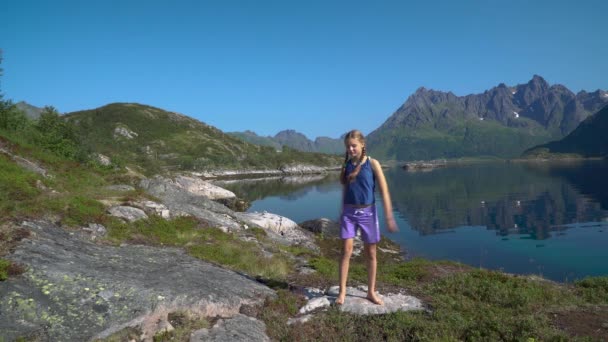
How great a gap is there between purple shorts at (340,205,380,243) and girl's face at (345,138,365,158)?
1.25 meters

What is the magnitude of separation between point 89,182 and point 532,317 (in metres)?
26.1

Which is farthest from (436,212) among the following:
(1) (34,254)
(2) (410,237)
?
(1) (34,254)

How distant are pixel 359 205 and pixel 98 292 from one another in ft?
19.1

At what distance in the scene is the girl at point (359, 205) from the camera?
28.0 ft

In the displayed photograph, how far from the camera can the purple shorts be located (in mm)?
8594

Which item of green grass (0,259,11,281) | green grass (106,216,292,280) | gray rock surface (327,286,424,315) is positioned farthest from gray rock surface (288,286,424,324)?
green grass (0,259,11,281)

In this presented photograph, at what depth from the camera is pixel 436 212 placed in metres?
65.9

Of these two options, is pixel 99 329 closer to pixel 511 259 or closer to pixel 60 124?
pixel 511 259

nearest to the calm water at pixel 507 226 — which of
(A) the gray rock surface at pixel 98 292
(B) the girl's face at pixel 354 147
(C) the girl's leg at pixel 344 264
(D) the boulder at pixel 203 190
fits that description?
(D) the boulder at pixel 203 190

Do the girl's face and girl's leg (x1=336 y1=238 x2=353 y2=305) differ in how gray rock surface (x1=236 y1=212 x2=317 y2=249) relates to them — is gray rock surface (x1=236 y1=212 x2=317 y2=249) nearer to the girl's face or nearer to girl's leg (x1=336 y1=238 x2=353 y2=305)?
girl's leg (x1=336 y1=238 x2=353 y2=305)

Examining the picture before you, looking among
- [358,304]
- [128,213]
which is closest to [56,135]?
[128,213]

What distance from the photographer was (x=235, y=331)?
722cm

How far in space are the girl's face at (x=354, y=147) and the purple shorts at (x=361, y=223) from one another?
125cm

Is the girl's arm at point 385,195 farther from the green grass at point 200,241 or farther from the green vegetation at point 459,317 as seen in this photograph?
the green grass at point 200,241
